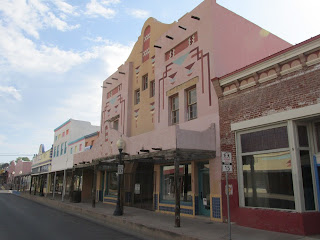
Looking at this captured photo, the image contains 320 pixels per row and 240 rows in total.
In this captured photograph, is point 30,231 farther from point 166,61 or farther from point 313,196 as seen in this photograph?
point 166,61

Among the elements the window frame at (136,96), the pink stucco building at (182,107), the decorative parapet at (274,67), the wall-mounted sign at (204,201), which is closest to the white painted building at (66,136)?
the pink stucco building at (182,107)

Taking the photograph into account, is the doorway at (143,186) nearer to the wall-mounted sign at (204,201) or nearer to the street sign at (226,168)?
the wall-mounted sign at (204,201)

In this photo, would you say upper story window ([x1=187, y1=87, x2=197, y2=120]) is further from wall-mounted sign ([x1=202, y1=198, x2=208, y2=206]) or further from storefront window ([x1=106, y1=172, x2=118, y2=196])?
storefront window ([x1=106, y1=172, x2=118, y2=196])

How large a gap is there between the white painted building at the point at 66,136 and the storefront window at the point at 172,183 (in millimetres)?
17568

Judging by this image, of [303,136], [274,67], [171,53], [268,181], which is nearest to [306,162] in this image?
[303,136]

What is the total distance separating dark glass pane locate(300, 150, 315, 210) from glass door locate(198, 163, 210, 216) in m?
4.49

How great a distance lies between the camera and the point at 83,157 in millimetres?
21375

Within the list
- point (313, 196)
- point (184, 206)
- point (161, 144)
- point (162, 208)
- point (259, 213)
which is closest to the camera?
point (313, 196)

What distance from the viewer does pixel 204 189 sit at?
1266cm

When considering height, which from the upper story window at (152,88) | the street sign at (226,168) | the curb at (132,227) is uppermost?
the upper story window at (152,88)

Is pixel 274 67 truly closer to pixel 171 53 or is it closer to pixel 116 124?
pixel 171 53

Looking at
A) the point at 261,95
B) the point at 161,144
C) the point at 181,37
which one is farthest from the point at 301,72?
the point at 181,37

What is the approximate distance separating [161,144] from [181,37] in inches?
256

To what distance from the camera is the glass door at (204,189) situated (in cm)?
1230
